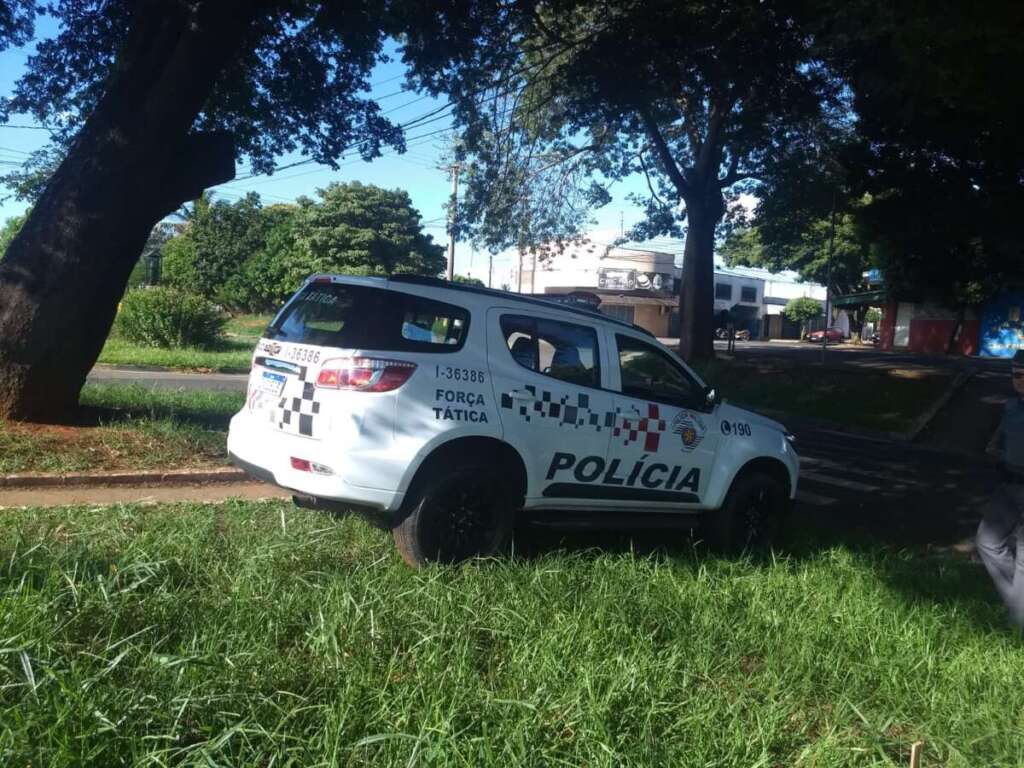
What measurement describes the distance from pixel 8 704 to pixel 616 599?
2819 millimetres

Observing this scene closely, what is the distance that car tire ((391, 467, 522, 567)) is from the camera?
4.80 metres

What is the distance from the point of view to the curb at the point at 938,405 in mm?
15351

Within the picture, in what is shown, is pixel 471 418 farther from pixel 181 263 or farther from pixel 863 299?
pixel 863 299

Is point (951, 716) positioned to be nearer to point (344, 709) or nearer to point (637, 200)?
point (344, 709)

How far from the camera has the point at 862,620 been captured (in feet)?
15.3

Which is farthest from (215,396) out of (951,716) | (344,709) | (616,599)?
(951,716)

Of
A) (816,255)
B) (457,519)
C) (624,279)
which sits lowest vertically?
(457,519)

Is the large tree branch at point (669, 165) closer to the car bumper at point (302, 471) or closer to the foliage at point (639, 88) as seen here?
the foliage at point (639, 88)

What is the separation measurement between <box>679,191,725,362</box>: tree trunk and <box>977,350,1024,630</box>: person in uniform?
16325mm

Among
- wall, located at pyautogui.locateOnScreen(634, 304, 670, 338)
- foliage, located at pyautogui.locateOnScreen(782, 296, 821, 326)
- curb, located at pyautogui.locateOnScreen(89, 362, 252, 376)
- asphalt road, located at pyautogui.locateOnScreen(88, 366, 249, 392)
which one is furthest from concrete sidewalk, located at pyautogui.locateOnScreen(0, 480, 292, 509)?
foliage, located at pyautogui.locateOnScreen(782, 296, 821, 326)

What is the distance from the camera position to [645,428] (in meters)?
5.75

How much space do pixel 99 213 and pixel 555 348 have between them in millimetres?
4832

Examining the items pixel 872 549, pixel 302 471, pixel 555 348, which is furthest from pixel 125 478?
pixel 872 549

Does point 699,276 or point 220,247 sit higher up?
point 220,247
